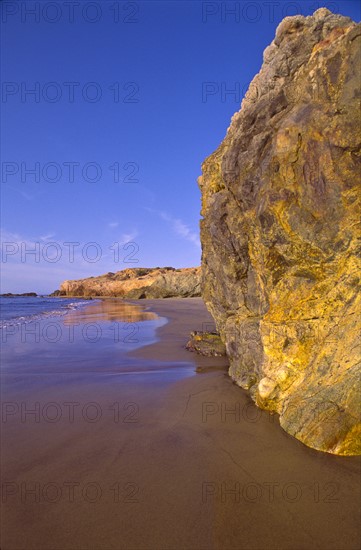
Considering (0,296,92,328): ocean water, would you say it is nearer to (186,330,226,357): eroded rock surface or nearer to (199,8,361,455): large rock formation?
(186,330,226,357): eroded rock surface

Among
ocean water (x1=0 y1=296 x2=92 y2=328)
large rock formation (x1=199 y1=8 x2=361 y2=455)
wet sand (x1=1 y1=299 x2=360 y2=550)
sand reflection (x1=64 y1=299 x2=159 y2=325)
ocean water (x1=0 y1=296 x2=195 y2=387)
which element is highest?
large rock formation (x1=199 y1=8 x2=361 y2=455)

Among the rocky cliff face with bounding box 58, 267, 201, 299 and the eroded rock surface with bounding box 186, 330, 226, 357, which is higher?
the rocky cliff face with bounding box 58, 267, 201, 299

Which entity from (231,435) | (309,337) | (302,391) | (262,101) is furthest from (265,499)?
(262,101)

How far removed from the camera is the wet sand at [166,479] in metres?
2.85

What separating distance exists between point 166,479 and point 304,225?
12.2 feet

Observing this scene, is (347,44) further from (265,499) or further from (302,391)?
(265,499)

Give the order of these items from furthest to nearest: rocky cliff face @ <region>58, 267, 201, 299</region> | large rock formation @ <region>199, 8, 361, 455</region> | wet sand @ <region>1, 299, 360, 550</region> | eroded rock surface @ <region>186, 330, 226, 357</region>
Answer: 1. rocky cliff face @ <region>58, 267, 201, 299</region>
2. eroded rock surface @ <region>186, 330, 226, 357</region>
3. large rock formation @ <region>199, 8, 361, 455</region>
4. wet sand @ <region>1, 299, 360, 550</region>

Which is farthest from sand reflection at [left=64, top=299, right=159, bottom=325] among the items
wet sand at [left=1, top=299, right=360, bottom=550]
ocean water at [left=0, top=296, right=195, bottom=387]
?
wet sand at [left=1, top=299, right=360, bottom=550]

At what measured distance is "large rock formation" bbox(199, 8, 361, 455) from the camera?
4227 millimetres

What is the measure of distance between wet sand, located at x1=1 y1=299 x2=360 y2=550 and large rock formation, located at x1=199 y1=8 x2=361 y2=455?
592mm

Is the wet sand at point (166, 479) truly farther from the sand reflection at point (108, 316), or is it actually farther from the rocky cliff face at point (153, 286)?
the rocky cliff face at point (153, 286)

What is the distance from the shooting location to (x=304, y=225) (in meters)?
4.84

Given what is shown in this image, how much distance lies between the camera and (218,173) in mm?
8273

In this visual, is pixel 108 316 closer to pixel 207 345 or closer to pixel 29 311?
pixel 29 311
